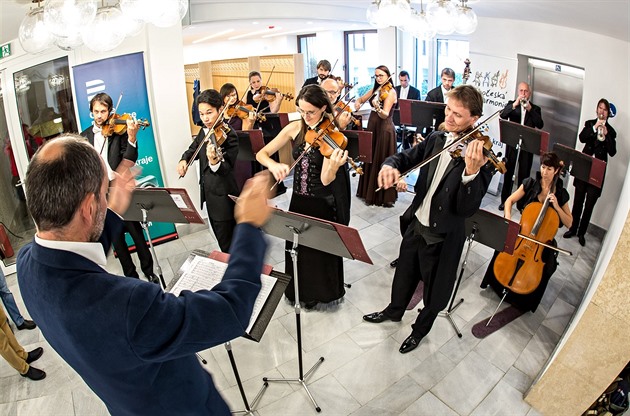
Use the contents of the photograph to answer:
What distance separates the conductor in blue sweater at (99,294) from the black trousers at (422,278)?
192cm

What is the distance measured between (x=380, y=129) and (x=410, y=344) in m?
2.96

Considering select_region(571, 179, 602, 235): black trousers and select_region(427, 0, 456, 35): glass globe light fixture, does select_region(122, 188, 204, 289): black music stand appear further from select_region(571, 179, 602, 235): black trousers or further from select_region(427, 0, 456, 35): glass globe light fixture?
select_region(571, 179, 602, 235): black trousers

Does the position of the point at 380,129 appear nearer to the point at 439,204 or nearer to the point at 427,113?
the point at 427,113

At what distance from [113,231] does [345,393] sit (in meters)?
1.83

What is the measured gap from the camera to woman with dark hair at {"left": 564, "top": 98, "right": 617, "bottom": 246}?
443 cm

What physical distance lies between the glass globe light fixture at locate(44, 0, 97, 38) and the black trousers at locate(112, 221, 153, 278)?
188cm

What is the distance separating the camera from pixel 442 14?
327 centimetres

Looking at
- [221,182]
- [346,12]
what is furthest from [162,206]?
[346,12]

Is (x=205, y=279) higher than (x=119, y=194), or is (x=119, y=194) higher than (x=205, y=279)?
(x=119, y=194)

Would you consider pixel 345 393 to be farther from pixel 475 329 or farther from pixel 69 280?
pixel 69 280

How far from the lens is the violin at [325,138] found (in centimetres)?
303

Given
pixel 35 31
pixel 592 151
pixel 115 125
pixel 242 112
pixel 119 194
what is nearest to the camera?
pixel 119 194

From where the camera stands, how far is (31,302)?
4.10 ft

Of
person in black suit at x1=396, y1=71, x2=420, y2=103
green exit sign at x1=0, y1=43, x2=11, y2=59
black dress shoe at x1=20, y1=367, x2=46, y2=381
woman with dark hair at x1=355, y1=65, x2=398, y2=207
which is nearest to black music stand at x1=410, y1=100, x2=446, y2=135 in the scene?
woman with dark hair at x1=355, y1=65, x2=398, y2=207
